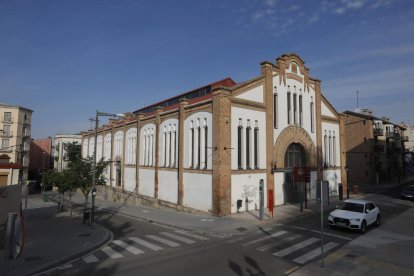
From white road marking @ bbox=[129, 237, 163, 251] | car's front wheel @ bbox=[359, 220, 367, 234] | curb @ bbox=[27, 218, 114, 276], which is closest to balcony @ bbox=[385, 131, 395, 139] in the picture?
car's front wheel @ bbox=[359, 220, 367, 234]

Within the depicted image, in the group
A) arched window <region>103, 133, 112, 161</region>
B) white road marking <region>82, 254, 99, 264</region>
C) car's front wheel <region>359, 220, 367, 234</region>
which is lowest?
white road marking <region>82, 254, 99, 264</region>

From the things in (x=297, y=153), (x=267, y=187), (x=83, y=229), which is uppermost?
(x=297, y=153)

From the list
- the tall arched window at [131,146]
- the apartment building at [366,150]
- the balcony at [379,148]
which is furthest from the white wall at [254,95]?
the balcony at [379,148]

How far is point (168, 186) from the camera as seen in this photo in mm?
31109

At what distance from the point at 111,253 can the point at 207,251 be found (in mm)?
4429

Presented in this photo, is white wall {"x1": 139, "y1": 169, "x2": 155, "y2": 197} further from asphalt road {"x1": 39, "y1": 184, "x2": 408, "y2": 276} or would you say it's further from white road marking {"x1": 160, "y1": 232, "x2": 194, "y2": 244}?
white road marking {"x1": 160, "y1": 232, "x2": 194, "y2": 244}

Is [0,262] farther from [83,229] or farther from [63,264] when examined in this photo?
[83,229]

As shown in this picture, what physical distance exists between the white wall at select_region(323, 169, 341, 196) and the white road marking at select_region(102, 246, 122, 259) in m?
27.9

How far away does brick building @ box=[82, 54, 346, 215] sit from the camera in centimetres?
2491

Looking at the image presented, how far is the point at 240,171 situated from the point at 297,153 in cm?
948

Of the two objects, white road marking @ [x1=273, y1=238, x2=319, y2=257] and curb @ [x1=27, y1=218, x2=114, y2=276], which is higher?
white road marking @ [x1=273, y1=238, x2=319, y2=257]

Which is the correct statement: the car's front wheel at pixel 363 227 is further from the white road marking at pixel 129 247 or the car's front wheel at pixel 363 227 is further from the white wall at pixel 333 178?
the white wall at pixel 333 178

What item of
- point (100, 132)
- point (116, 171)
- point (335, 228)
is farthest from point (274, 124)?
point (100, 132)

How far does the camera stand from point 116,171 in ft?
154
